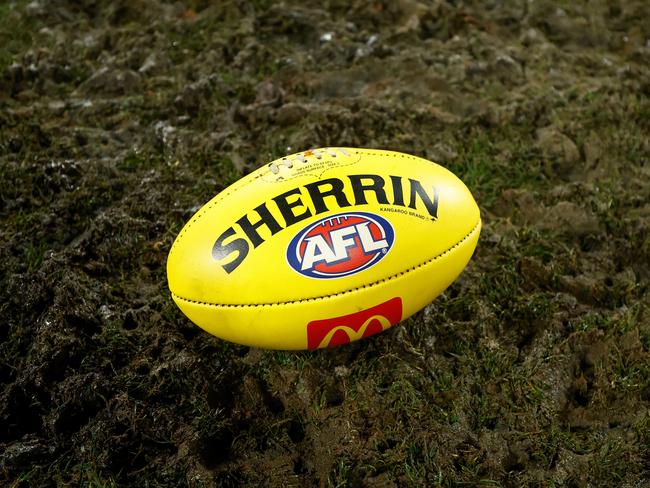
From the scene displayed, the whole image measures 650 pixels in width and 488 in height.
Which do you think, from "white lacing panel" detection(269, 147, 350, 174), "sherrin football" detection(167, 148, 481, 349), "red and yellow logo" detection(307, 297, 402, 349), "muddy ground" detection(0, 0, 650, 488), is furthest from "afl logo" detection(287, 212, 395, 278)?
"muddy ground" detection(0, 0, 650, 488)

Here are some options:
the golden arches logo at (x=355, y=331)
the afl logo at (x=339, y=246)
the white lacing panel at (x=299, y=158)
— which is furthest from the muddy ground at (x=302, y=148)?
the white lacing panel at (x=299, y=158)

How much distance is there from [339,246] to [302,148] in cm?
155

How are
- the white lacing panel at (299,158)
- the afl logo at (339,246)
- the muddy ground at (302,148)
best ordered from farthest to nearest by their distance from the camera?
the white lacing panel at (299,158) < the muddy ground at (302,148) < the afl logo at (339,246)

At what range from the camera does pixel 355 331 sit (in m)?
2.58

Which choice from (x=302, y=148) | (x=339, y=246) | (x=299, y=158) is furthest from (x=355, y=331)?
(x=302, y=148)

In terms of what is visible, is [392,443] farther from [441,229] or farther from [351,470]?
[441,229]

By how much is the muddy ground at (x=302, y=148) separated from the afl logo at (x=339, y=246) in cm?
55

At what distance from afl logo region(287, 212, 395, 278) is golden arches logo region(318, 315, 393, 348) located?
0.25 metres

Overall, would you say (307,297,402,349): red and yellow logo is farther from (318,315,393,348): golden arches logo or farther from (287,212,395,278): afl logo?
(287,212,395,278): afl logo

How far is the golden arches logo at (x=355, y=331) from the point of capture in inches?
99.6

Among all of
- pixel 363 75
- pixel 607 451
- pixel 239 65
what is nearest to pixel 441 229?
pixel 607 451

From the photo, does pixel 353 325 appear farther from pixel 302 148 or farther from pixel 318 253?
pixel 302 148

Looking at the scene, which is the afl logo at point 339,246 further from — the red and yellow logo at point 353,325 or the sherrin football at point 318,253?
the red and yellow logo at point 353,325

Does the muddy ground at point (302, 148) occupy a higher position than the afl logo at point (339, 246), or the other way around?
the afl logo at point (339, 246)
